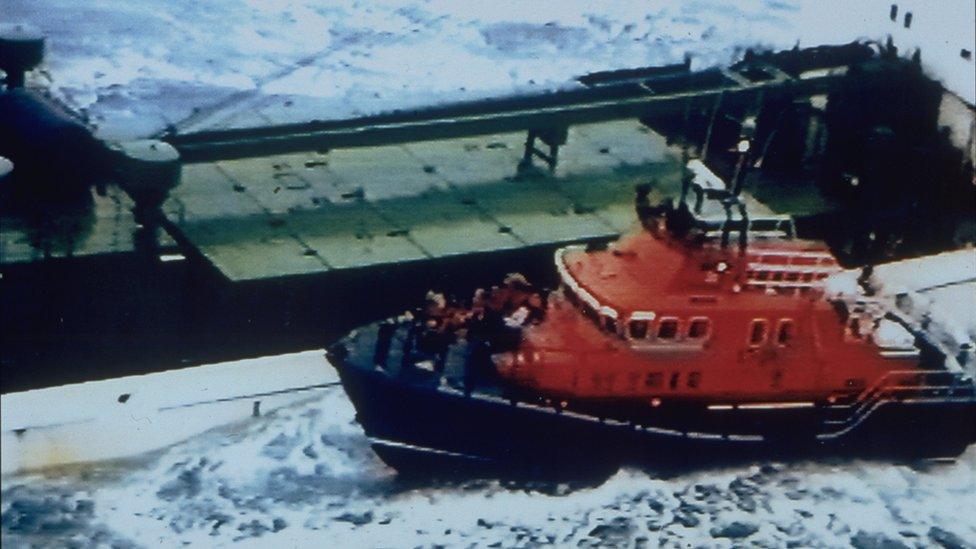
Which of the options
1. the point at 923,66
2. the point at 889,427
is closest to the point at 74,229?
the point at 889,427

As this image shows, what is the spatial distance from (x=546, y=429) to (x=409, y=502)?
2132 millimetres

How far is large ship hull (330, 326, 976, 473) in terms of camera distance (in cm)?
1548

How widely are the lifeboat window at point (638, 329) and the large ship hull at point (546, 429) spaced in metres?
1.25

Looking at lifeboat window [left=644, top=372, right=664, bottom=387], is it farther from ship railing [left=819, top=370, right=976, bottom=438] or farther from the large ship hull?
ship railing [left=819, top=370, right=976, bottom=438]

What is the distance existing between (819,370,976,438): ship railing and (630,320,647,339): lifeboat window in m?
3.33

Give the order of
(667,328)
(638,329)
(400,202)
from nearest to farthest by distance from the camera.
Result: (638,329) → (667,328) → (400,202)

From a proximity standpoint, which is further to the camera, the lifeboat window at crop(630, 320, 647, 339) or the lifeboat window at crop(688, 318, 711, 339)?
the lifeboat window at crop(688, 318, 711, 339)

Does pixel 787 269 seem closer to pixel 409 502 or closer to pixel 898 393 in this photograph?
pixel 898 393

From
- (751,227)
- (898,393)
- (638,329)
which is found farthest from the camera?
(751,227)

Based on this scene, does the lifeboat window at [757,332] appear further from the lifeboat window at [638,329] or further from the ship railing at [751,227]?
the lifeboat window at [638,329]

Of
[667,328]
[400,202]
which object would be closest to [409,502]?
[667,328]

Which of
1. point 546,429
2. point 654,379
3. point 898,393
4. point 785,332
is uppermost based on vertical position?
point 785,332

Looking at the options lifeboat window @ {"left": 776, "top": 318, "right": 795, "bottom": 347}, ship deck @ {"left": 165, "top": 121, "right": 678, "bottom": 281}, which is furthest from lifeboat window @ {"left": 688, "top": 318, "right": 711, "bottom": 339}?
ship deck @ {"left": 165, "top": 121, "right": 678, "bottom": 281}

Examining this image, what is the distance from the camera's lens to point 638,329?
15.2m
